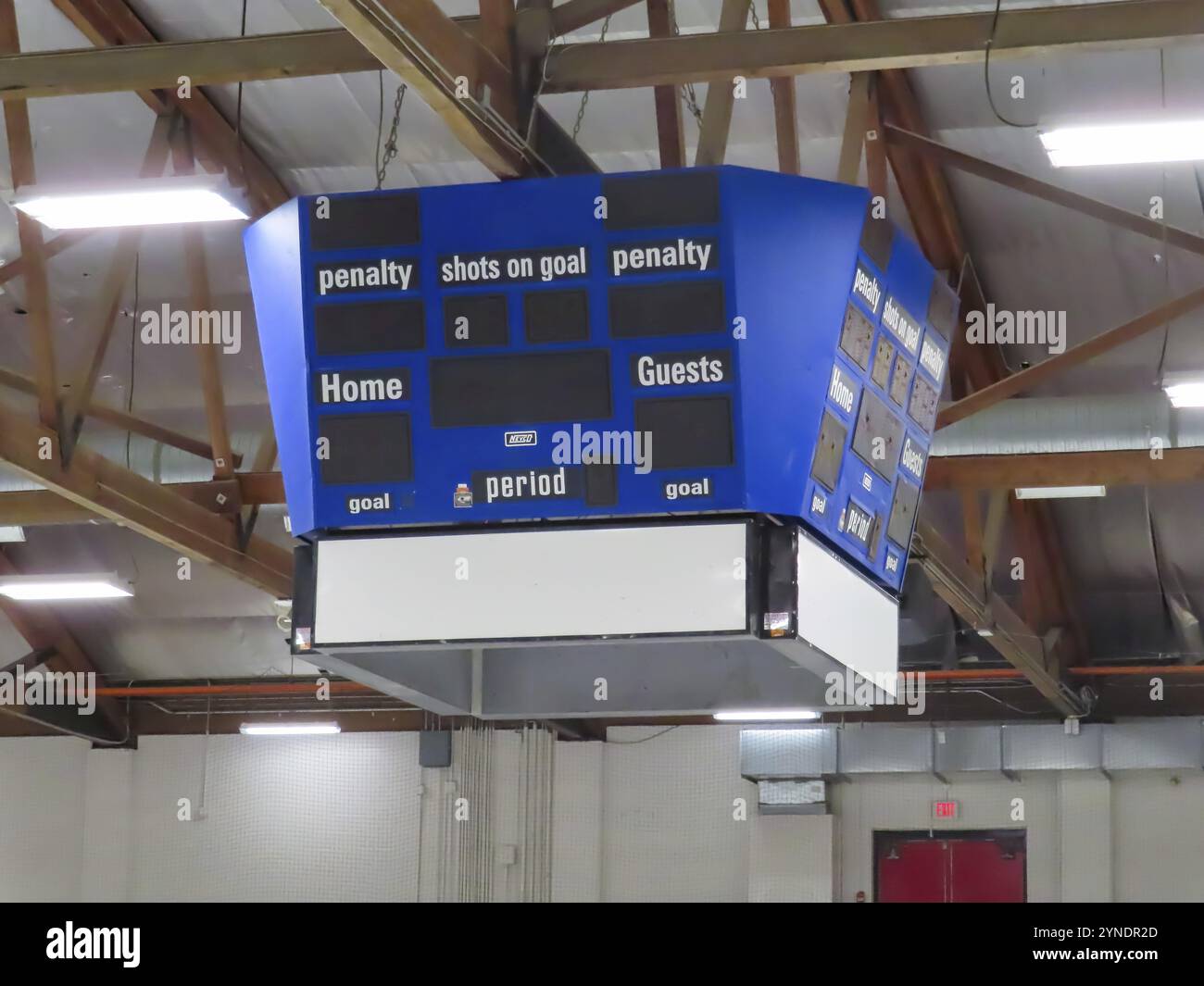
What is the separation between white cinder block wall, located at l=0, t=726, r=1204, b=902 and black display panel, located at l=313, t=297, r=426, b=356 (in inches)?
517

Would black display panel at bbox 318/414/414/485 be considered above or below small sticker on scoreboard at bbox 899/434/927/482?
below

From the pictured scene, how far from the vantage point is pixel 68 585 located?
1562cm

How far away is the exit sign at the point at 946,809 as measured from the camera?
63.2ft

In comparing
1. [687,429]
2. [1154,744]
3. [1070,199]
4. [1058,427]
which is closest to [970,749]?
[1154,744]

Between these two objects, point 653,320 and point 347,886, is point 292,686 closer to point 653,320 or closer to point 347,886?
point 347,886

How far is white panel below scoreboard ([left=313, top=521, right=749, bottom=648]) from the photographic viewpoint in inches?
266

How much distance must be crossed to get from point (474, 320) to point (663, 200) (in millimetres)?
863

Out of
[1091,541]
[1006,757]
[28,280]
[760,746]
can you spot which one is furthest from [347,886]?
[28,280]

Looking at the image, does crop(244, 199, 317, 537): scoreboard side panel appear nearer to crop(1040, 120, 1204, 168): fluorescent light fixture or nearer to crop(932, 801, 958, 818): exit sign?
crop(1040, 120, 1204, 168): fluorescent light fixture

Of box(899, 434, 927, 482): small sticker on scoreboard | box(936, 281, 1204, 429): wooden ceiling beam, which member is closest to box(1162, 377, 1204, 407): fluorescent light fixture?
box(936, 281, 1204, 429): wooden ceiling beam

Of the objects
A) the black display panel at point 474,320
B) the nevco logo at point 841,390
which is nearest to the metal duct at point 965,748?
the nevco logo at point 841,390

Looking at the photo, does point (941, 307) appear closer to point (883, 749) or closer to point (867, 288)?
point (867, 288)

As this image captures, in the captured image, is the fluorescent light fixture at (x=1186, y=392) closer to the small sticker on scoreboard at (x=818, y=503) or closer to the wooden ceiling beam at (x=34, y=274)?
the small sticker on scoreboard at (x=818, y=503)

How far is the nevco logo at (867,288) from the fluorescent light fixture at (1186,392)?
14.0ft
